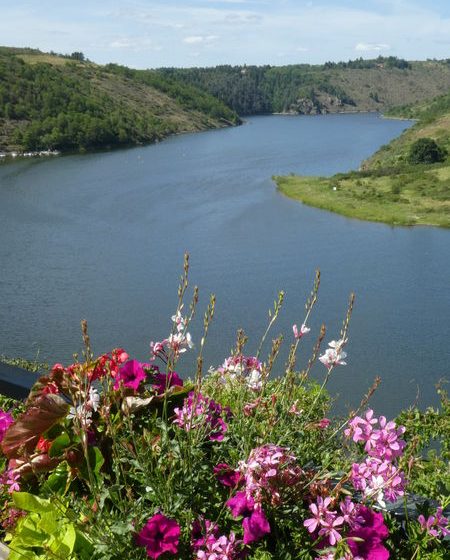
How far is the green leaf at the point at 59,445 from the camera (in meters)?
1.74

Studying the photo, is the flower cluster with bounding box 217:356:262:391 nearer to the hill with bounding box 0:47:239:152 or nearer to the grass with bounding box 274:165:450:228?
the grass with bounding box 274:165:450:228

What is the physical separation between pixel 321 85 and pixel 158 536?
509 feet

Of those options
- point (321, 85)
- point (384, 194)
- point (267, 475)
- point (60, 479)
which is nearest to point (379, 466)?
point (267, 475)

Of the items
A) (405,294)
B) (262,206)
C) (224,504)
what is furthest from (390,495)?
(262,206)

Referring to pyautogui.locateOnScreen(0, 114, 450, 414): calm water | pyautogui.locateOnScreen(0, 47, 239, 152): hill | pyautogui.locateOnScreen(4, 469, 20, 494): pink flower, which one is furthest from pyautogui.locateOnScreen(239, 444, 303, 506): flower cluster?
pyautogui.locateOnScreen(0, 47, 239, 152): hill

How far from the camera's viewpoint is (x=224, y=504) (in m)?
1.61

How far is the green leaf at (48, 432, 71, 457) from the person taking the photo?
5.71 feet

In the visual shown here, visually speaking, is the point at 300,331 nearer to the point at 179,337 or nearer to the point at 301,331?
the point at 301,331

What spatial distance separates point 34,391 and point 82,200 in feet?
122

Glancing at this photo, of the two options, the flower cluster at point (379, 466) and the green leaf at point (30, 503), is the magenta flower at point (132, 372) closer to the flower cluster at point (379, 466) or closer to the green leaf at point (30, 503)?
the green leaf at point (30, 503)

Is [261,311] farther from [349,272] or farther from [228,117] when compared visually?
[228,117]

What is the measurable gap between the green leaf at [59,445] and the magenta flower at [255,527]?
1.79 feet

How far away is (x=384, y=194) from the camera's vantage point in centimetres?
3991

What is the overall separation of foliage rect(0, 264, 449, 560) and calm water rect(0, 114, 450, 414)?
11.0m
